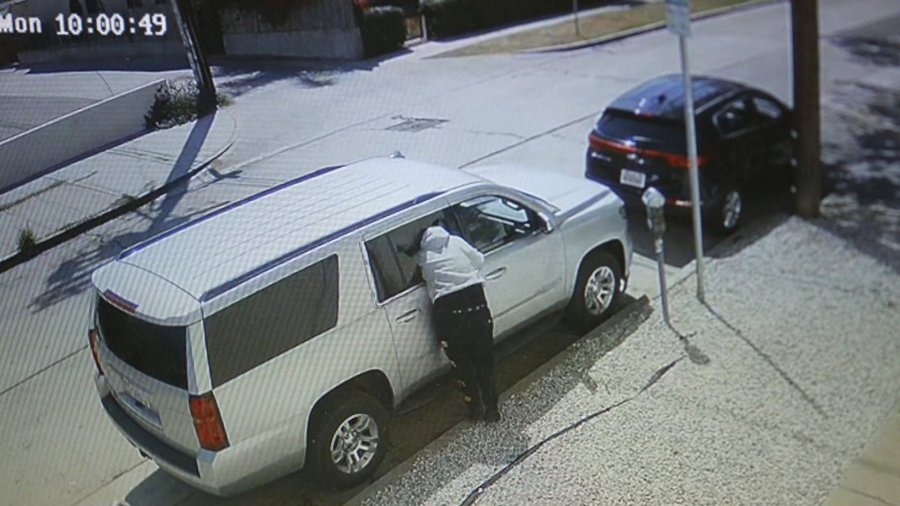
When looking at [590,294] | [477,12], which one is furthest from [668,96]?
[590,294]

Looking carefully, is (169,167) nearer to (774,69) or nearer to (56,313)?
(56,313)

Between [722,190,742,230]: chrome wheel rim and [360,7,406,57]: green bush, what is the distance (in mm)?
4230

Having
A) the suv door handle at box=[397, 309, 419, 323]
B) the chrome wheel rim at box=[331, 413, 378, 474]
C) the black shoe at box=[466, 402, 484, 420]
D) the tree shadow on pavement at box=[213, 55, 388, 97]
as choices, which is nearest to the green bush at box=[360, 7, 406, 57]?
the tree shadow on pavement at box=[213, 55, 388, 97]

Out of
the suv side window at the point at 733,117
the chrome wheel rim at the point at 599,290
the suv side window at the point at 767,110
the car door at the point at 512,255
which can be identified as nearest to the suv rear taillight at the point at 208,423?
the car door at the point at 512,255

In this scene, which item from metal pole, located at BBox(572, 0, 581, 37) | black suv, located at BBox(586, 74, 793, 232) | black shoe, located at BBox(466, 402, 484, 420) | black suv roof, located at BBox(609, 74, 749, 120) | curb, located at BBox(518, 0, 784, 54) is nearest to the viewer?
black shoe, located at BBox(466, 402, 484, 420)

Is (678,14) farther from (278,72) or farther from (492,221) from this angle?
(278,72)

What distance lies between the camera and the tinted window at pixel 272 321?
332 cm

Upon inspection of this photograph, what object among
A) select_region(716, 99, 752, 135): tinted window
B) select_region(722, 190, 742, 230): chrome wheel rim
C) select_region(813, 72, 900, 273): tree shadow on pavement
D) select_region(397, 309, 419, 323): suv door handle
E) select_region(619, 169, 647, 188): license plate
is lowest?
select_region(813, 72, 900, 273): tree shadow on pavement

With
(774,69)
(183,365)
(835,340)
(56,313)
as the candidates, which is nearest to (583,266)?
(835,340)

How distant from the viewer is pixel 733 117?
24.4ft

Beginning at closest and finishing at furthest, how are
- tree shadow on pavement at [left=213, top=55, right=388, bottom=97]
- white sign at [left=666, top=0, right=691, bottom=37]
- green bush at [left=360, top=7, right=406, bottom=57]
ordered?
tree shadow on pavement at [left=213, top=55, right=388, bottom=97], green bush at [left=360, top=7, right=406, bottom=57], white sign at [left=666, top=0, right=691, bottom=37]

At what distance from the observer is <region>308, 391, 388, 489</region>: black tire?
371cm

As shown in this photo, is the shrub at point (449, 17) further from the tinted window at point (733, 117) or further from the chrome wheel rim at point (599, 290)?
the tinted window at point (733, 117)

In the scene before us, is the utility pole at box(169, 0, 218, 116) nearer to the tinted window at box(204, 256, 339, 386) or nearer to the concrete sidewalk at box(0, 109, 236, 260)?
the concrete sidewalk at box(0, 109, 236, 260)
